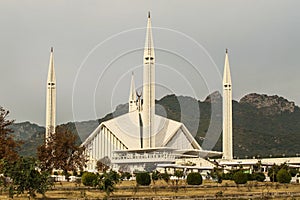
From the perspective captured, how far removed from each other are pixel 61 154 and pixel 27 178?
14.4 m

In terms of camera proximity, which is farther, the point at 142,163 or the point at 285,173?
the point at 142,163

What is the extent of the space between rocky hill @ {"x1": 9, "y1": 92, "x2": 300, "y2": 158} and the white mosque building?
8.90 feet

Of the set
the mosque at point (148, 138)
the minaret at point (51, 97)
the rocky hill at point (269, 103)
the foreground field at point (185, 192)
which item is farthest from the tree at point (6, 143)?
the rocky hill at point (269, 103)

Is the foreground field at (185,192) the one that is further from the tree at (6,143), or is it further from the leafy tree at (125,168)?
the leafy tree at (125,168)

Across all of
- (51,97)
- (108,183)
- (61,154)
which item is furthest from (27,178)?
(51,97)

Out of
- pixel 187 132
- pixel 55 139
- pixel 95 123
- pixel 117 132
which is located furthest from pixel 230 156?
pixel 55 139

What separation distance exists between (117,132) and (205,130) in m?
18.5

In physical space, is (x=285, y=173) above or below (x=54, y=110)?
below

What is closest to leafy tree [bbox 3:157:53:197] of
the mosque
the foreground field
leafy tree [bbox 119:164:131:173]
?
the foreground field

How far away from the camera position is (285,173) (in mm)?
33000

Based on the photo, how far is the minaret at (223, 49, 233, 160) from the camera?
195 ft

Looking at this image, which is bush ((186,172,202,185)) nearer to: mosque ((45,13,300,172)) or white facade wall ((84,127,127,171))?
mosque ((45,13,300,172))

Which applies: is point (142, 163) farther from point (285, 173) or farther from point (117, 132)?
point (285, 173)

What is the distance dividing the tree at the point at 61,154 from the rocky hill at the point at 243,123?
2438cm
